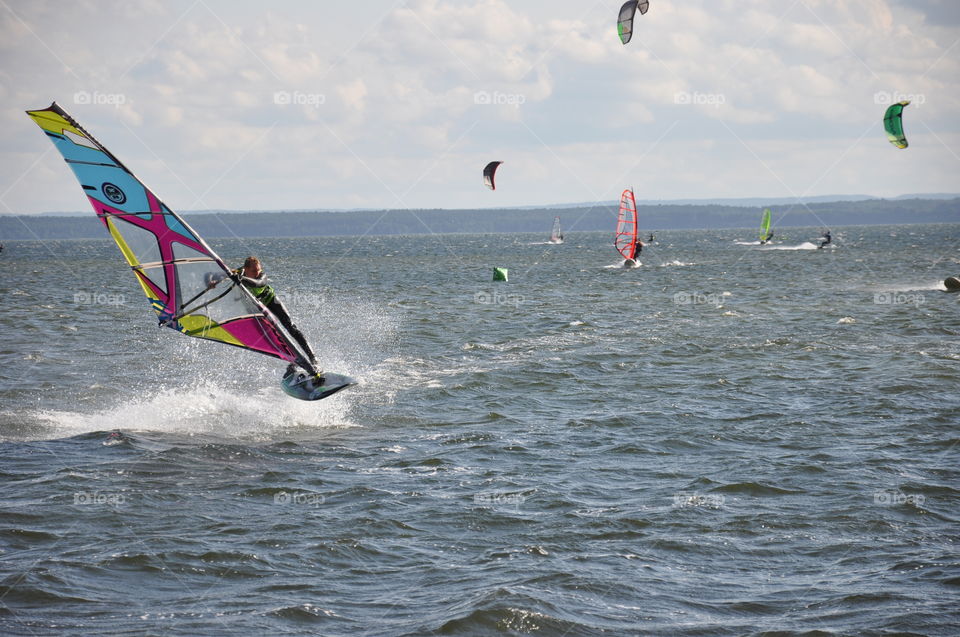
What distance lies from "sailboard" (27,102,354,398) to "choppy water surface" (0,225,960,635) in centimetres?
166

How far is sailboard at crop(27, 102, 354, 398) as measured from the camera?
12180 mm

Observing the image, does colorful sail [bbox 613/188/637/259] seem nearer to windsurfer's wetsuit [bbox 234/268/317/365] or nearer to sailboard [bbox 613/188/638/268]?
sailboard [bbox 613/188/638/268]

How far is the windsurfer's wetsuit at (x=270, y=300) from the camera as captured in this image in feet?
43.4

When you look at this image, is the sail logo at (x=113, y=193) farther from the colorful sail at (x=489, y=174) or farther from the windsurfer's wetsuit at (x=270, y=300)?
the colorful sail at (x=489, y=174)

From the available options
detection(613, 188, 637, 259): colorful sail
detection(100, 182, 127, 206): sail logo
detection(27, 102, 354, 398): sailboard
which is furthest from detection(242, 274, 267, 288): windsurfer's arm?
detection(613, 188, 637, 259): colorful sail

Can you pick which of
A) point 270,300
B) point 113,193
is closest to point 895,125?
point 270,300

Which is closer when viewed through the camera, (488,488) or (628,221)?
(488,488)

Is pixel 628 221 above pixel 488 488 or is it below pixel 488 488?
above

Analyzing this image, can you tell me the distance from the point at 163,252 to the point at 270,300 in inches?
66.3

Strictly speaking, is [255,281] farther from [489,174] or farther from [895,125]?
[489,174]

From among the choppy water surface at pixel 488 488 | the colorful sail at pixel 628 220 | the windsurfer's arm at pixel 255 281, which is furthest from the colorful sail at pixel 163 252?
the colorful sail at pixel 628 220

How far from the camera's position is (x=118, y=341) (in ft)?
80.2

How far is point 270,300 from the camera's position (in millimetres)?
13812

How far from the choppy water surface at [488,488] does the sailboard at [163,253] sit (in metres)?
1.66
